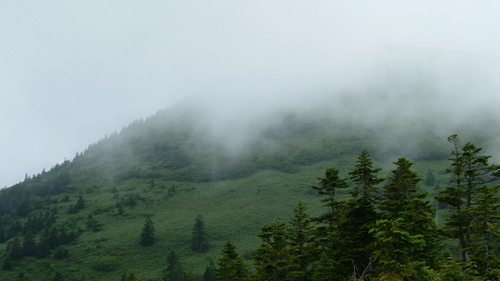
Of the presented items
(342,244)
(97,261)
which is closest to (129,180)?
(97,261)

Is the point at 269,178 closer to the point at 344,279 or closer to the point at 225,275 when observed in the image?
the point at 225,275

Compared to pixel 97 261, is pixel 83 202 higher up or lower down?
higher up

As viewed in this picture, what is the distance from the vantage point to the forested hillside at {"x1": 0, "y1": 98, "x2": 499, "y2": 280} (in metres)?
23.4

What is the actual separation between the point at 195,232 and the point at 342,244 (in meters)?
91.8

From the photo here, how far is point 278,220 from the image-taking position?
2989 centimetres

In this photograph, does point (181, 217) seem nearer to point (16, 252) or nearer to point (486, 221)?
point (16, 252)

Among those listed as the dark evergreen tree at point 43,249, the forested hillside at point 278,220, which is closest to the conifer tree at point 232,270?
the forested hillside at point 278,220

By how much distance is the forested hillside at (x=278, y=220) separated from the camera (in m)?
23.4

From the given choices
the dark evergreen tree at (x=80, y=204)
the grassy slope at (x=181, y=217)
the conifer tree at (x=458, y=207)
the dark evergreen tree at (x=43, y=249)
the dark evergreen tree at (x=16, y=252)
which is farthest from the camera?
the dark evergreen tree at (x=80, y=204)

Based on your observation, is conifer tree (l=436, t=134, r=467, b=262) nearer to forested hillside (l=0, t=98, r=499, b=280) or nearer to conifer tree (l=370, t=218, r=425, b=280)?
forested hillside (l=0, t=98, r=499, b=280)

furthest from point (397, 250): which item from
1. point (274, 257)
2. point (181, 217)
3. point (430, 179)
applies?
point (430, 179)

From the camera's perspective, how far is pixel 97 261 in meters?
96.8

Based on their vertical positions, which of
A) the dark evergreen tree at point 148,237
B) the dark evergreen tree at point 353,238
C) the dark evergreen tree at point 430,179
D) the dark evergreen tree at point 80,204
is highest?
the dark evergreen tree at point 430,179

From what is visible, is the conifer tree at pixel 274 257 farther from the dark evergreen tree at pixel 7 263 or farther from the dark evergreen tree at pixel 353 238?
the dark evergreen tree at pixel 7 263
